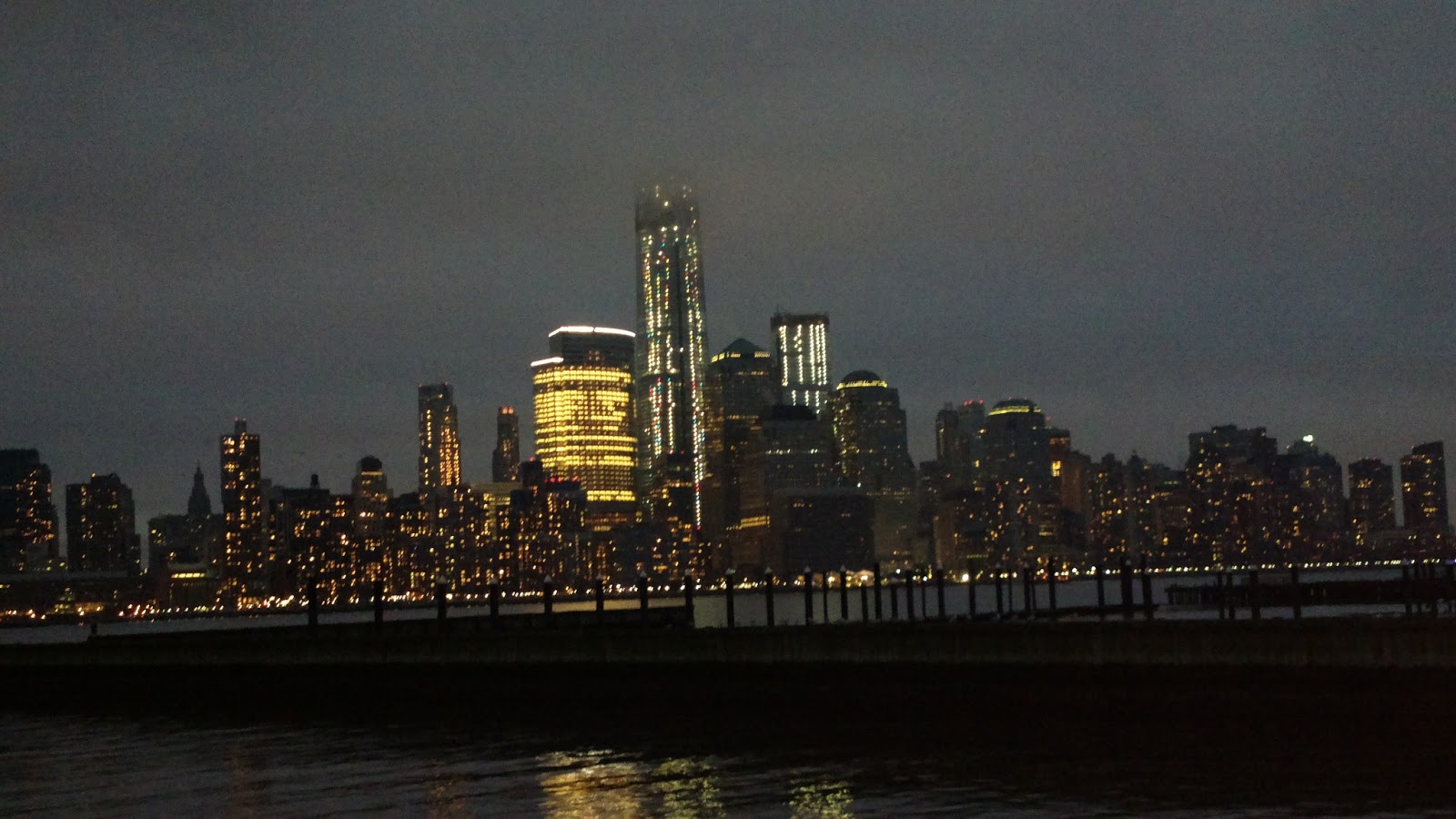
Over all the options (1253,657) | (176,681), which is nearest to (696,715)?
(1253,657)

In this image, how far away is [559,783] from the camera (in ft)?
84.8

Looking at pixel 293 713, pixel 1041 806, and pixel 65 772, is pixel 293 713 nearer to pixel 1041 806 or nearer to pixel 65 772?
pixel 65 772

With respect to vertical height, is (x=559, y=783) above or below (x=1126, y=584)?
below

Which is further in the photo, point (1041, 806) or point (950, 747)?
point (950, 747)

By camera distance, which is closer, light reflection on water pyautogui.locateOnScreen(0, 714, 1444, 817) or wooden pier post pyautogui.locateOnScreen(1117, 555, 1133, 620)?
light reflection on water pyautogui.locateOnScreen(0, 714, 1444, 817)

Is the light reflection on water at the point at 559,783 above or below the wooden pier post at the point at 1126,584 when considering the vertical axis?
below

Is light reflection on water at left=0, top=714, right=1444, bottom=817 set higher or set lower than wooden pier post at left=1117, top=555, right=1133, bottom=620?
lower

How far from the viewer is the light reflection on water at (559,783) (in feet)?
71.6

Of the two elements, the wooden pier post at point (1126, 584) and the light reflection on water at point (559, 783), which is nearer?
the light reflection on water at point (559, 783)

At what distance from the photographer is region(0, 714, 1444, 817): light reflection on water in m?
21.8

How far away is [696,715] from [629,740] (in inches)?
164

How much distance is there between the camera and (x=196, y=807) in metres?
24.5

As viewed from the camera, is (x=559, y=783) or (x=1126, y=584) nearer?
(x=559, y=783)

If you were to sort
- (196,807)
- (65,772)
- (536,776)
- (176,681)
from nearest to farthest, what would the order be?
(196,807) → (536,776) → (65,772) → (176,681)
